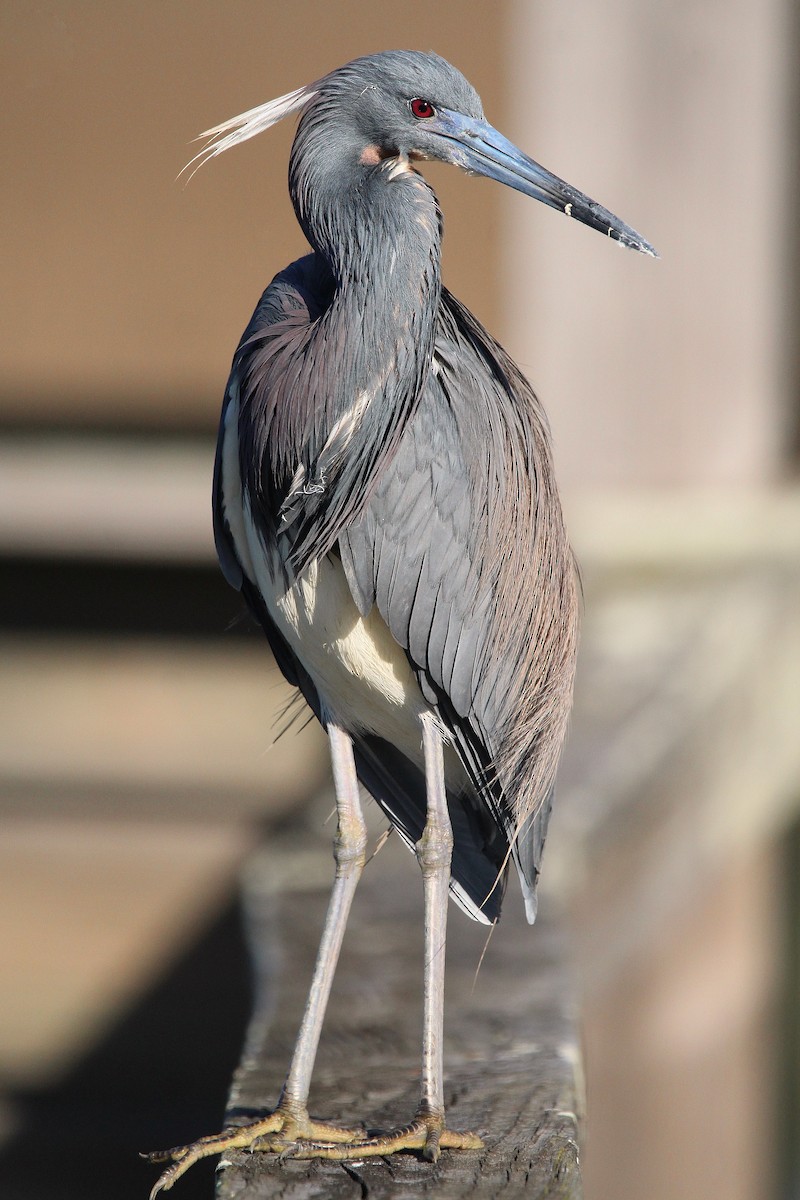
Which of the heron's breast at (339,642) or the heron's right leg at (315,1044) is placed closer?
the heron's right leg at (315,1044)

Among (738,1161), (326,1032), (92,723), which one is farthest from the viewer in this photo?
(738,1161)

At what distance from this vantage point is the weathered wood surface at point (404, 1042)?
177cm

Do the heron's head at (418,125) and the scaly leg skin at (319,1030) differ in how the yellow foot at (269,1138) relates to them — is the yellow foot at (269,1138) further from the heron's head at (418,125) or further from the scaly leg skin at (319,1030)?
the heron's head at (418,125)

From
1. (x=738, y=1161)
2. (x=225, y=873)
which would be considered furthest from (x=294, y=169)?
(x=738, y=1161)

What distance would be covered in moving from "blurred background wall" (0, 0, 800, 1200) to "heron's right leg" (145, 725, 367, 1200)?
160cm

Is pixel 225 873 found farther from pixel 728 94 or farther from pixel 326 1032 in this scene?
pixel 728 94

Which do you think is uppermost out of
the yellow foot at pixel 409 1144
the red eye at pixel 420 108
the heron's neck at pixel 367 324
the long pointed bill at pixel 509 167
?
the red eye at pixel 420 108

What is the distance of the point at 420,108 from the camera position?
1.75 meters

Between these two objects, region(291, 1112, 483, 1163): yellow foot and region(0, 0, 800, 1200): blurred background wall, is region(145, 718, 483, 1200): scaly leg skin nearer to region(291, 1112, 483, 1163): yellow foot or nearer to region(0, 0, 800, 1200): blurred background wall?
region(291, 1112, 483, 1163): yellow foot

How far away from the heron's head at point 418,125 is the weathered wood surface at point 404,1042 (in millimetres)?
1195

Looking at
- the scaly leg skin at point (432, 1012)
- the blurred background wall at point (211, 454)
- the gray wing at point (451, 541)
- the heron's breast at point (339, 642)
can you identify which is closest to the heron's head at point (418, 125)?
the gray wing at point (451, 541)

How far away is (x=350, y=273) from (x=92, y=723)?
3.14m

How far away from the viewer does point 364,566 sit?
1.88 meters

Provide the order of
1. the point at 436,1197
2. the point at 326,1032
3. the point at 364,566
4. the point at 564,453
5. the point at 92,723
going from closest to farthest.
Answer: the point at 436,1197 → the point at 364,566 → the point at 326,1032 → the point at 564,453 → the point at 92,723
